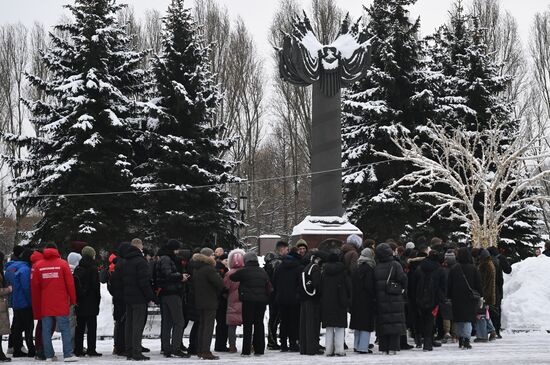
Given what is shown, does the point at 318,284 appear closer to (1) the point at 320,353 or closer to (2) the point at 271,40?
(1) the point at 320,353

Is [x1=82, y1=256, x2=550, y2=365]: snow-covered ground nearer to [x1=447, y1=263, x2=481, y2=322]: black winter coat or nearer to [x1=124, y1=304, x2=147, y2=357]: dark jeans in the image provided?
[x1=124, y1=304, x2=147, y2=357]: dark jeans

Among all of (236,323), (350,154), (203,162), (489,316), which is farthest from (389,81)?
(236,323)

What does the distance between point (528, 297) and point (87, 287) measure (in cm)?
941

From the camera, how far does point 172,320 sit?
1376 centimetres

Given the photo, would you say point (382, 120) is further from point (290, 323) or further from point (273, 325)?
point (290, 323)

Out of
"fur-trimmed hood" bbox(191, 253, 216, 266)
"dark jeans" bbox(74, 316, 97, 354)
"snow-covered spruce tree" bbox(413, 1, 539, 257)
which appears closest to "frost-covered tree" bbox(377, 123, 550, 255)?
"snow-covered spruce tree" bbox(413, 1, 539, 257)

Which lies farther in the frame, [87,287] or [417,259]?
[417,259]

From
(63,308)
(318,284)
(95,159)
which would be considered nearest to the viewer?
(63,308)

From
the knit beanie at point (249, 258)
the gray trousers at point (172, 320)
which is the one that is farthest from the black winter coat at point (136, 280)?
the knit beanie at point (249, 258)

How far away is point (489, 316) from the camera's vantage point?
17.1 meters

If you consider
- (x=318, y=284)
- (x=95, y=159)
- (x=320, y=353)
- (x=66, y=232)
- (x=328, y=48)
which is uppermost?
(x=328, y=48)

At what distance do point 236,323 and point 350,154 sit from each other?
946 inches

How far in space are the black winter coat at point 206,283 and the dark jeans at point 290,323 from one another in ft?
5.10

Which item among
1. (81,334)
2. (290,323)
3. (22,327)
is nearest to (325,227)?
(290,323)
